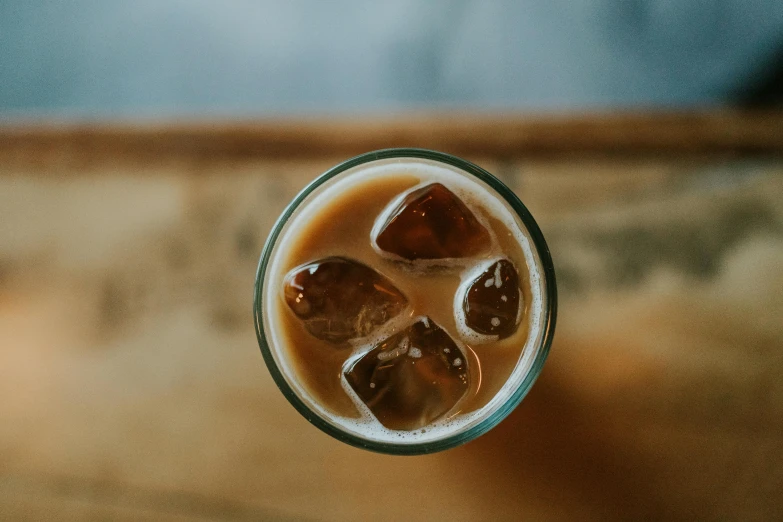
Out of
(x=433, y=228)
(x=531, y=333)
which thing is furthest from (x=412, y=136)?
(x=531, y=333)

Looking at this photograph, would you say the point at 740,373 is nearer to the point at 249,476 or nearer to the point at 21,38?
the point at 249,476

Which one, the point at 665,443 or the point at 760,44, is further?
the point at 760,44

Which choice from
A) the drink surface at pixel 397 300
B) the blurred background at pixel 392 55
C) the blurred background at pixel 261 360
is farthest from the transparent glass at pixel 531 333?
the blurred background at pixel 392 55

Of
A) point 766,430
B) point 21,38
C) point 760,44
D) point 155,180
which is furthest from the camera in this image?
point 21,38

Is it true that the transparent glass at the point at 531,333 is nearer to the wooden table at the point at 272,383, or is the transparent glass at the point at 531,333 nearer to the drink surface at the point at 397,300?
the drink surface at the point at 397,300

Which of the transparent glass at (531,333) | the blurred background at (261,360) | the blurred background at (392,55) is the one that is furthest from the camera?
the blurred background at (392,55)

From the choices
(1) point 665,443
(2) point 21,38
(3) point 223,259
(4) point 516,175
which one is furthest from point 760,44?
(2) point 21,38

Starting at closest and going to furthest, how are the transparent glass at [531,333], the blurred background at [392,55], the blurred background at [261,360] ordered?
the transparent glass at [531,333]
the blurred background at [261,360]
the blurred background at [392,55]

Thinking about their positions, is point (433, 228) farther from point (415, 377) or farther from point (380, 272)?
point (415, 377)
